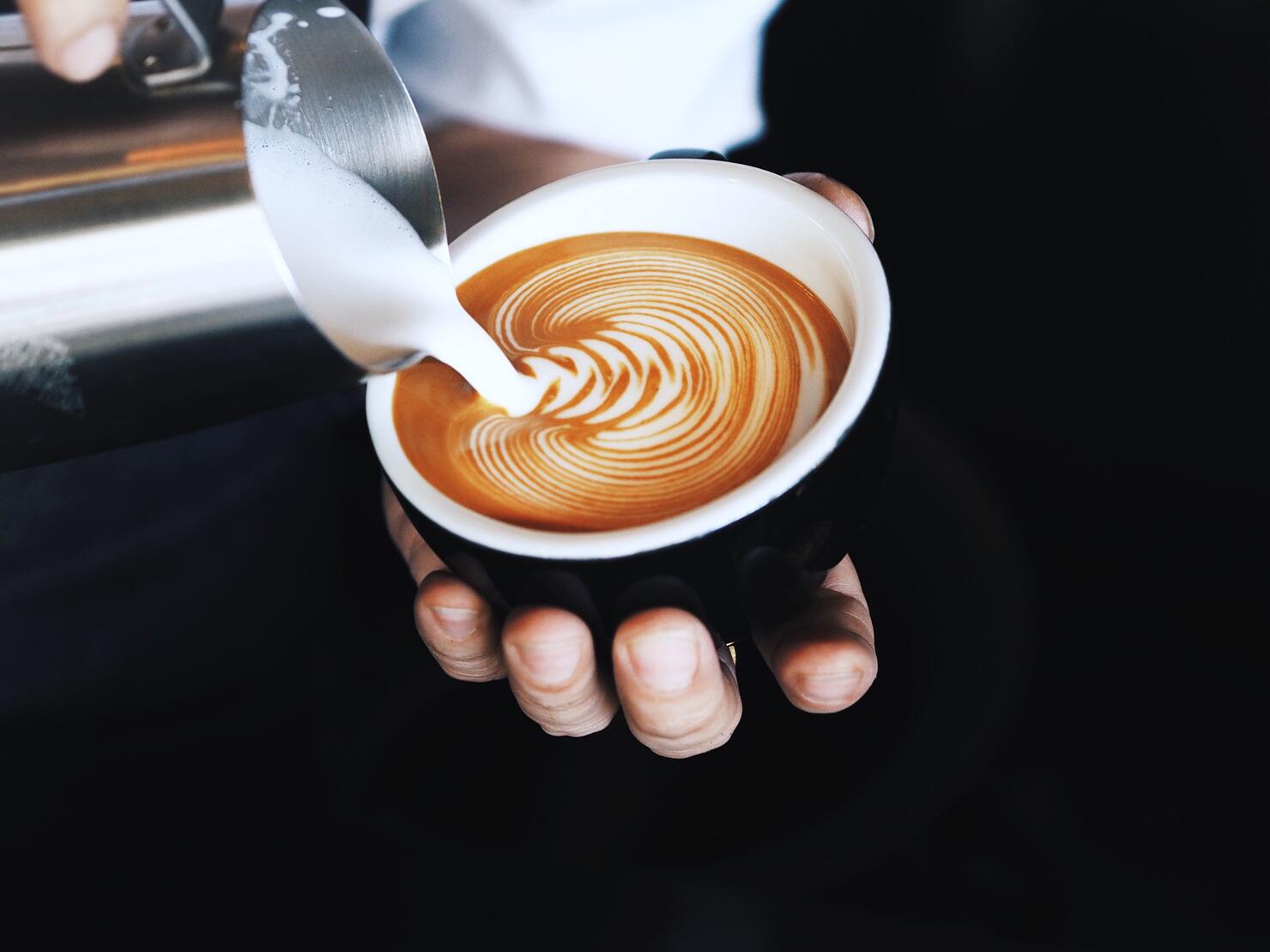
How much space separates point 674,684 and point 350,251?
15.0 inches

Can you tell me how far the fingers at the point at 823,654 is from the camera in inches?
26.6

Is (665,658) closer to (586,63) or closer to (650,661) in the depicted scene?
(650,661)

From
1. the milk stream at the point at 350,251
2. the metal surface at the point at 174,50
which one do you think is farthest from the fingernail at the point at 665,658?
the metal surface at the point at 174,50

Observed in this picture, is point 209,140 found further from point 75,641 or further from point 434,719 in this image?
point 75,641

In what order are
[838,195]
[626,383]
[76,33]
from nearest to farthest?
[76,33] → [626,383] → [838,195]

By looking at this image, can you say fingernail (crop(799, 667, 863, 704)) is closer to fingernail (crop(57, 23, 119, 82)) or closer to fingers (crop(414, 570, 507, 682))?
fingers (crop(414, 570, 507, 682))

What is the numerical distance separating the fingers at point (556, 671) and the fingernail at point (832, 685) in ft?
0.50

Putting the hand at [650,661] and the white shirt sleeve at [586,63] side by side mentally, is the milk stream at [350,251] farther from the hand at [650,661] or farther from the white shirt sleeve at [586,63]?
the white shirt sleeve at [586,63]

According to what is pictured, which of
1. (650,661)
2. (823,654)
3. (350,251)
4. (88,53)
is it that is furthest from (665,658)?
(88,53)

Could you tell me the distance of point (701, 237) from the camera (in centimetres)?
81

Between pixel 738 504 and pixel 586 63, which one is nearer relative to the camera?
pixel 738 504

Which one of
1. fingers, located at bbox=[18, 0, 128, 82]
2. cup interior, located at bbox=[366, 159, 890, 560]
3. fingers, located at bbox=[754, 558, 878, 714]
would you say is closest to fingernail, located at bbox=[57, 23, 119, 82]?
fingers, located at bbox=[18, 0, 128, 82]

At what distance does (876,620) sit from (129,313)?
0.65 m

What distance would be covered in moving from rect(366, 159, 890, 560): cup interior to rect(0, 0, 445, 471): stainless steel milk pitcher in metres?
0.13
